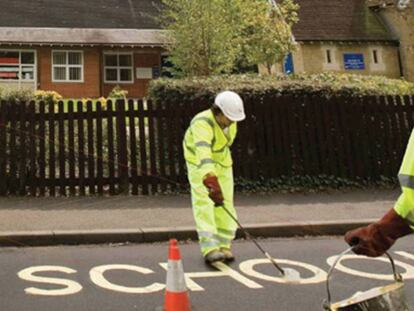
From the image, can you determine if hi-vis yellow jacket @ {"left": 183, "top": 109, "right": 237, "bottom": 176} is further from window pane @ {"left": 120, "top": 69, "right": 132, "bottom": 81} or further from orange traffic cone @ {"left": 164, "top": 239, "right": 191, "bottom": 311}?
window pane @ {"left": 120, "top": 69, "right": 132, "bottom": 81}

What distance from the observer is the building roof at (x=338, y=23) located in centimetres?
2892

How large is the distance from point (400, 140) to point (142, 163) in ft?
16.7

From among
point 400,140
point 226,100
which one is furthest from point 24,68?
point 226,100

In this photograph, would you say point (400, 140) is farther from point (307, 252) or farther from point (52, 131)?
point (52, 131)

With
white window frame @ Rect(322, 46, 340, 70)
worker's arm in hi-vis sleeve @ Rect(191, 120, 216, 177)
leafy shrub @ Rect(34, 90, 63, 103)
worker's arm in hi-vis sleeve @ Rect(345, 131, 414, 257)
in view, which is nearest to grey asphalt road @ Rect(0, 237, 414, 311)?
worker's arm in hi-vis sleeve @ Rect(191, 120, 216, 177)

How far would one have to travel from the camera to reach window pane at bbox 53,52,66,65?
27.0 meters

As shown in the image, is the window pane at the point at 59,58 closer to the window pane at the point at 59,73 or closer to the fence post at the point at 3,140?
the window pane at the point at 59,73

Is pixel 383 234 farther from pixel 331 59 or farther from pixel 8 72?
pixel 331 59

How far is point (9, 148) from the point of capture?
29.2 feet

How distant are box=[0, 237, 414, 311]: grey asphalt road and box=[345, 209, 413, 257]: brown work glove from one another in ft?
6.88

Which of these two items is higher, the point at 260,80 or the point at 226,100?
the point at 260,80

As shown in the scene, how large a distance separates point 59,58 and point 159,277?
2419cm

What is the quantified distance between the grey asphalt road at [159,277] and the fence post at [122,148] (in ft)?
8.65

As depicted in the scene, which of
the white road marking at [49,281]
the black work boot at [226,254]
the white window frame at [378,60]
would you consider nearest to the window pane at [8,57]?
the white window frame at [378,60]
